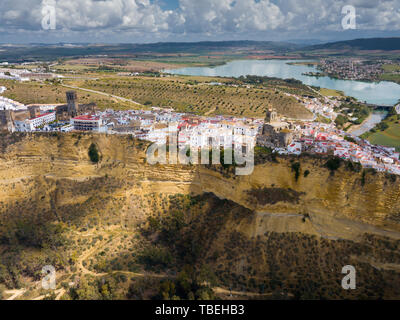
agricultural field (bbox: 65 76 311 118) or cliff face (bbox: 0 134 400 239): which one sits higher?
agricultural field (bbox: 65 76 311 118)

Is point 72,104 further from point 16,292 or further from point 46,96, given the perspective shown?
point 16,292

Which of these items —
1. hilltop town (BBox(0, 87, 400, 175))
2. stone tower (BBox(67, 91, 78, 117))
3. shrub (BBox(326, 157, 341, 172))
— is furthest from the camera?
stone tower (BBox(67, 91, 78, 117))

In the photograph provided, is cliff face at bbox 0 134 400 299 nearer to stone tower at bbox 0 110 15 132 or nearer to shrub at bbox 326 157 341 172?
shrub at bbox 326 157 341 172

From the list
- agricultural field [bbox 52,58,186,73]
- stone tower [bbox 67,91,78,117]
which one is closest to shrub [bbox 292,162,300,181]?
stone tower [bbox 67,91,78,117]

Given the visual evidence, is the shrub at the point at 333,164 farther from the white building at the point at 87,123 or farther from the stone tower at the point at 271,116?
the white building at the point at 87,123

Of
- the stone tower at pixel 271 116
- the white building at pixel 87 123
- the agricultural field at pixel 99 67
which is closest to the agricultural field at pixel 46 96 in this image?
the white building at pixel 87 123

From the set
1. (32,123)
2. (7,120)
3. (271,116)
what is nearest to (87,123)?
(32,123)
